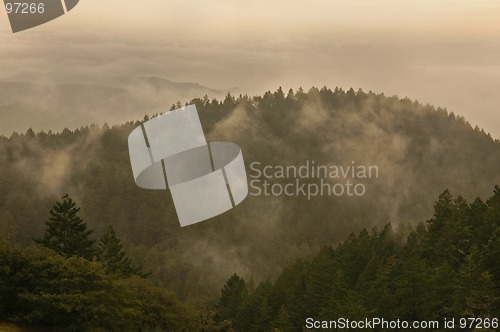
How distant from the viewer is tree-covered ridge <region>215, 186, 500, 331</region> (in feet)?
177

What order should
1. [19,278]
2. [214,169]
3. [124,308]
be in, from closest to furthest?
[19,278], [124,308], [214,169]

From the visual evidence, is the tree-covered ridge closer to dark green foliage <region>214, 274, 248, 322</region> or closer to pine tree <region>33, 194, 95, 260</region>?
dark green foliage <region>214, 274, 248, 322</region>

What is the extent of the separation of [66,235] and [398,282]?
31390 mm

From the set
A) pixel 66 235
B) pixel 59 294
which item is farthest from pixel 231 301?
pixel 59 294

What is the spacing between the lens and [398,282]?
5797cm

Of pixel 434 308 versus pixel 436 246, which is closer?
pixel 434 308

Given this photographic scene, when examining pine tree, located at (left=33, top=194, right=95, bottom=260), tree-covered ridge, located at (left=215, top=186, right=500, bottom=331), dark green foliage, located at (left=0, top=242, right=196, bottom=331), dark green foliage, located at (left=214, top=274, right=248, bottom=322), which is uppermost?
dark green foliage, located at (left=0, top=242, right=196, bottom=331)

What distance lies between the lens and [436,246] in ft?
238

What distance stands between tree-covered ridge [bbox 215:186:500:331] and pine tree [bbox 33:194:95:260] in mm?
16615

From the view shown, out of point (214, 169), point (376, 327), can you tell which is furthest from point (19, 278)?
point (214, 169)

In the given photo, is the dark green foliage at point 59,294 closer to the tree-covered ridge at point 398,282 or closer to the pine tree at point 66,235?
the tree-covered ridge at point 398,282

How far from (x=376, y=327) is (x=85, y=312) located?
21.7 meters

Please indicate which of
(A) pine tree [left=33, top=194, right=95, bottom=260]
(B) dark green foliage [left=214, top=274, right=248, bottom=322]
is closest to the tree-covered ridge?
(B) dark green foliage [left=214, top=274, right=248, bottom=322]

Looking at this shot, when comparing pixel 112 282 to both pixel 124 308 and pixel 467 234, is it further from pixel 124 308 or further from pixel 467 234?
pixel 467 234
